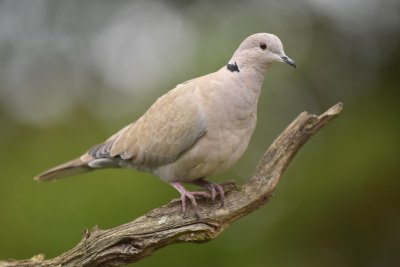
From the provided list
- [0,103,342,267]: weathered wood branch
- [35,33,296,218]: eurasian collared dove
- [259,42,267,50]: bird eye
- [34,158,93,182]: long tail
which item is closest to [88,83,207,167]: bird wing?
[35,33,296,218]: eurasian collared dove

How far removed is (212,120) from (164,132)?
0.37 meters

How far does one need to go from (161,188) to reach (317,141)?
1.77 meters

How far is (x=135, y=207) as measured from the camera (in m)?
6.39

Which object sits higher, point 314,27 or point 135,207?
point 314,27

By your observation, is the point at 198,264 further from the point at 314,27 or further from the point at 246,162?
the point at 314,27

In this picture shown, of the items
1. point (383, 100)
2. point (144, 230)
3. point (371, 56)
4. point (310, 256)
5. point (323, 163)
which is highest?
point (371, 56)

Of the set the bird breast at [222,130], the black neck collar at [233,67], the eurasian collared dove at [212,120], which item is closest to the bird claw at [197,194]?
the eurasian collared dove at [212,120]

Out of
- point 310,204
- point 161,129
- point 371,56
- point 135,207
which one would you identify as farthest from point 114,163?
point 371,56

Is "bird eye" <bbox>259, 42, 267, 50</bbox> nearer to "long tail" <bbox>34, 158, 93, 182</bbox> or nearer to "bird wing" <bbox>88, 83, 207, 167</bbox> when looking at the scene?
"bird wing" <bbox>88, 83, 207, 167</bbox>

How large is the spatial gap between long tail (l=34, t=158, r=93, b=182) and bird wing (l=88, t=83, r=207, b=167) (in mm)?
189

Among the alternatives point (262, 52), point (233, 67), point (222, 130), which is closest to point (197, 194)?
point (222, 130)

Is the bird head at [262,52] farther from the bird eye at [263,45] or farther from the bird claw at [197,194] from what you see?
the bird claw at [197,194]

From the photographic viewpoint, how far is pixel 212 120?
13.9 ft

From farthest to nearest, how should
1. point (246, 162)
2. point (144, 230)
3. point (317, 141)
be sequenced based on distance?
point (317, 141) < point (246, 162) < point (144, 230)
